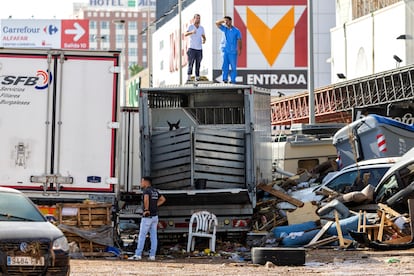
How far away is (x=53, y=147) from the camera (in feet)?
70.4

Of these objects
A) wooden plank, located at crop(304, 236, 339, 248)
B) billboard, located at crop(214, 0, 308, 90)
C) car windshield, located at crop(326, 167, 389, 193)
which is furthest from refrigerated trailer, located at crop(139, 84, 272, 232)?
billboard, located at crop(214, 0, 308, 90)

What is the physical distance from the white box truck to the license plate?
15.6 m

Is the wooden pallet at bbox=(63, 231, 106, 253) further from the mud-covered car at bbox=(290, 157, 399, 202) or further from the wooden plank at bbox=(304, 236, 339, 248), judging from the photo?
the mud-covered car at bbox=(290, 157, 399, 202)

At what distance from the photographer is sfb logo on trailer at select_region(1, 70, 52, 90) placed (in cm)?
2139

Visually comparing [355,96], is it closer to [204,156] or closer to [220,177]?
[220,177]

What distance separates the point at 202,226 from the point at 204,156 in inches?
52.3

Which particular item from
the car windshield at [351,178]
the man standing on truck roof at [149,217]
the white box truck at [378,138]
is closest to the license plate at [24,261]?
the man standing on truck roof at [149,217]

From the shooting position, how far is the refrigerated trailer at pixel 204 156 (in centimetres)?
2355

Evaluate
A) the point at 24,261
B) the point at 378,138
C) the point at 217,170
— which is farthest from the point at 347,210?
the point at 24,261

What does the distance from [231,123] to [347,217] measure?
9.55ft

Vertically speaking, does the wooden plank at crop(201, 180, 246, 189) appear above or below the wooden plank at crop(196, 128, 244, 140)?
below

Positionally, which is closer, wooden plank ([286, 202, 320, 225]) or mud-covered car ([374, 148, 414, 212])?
mud-covered car ([374, 148, 414, 212])

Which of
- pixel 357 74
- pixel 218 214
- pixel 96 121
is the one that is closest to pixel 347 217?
pixel 218 214

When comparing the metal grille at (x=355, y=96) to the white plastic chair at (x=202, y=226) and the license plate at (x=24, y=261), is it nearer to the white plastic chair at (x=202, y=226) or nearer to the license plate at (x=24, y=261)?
the white plastic chair at (x=202, y=226)
